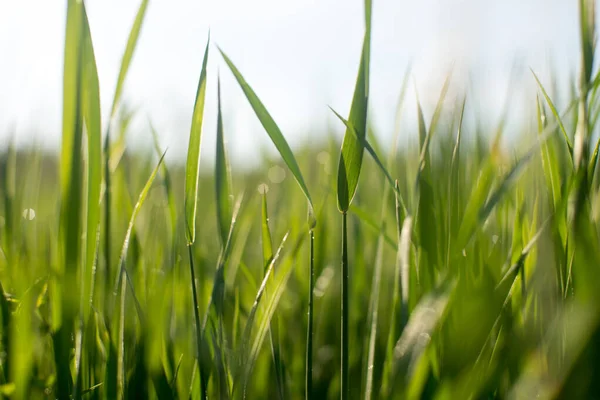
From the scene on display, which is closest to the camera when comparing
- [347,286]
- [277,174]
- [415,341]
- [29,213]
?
[415,341]

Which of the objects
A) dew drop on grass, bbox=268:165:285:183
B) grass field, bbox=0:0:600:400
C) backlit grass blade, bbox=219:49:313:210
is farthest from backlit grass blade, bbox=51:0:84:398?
dew drop on grass, bbox=268:165:285:183

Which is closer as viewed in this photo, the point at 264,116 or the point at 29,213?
the point at 264,116

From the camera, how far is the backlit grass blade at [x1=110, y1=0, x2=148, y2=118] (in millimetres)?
445

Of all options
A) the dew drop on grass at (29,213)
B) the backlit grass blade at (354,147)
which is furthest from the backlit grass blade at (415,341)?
the dew drop on grass at (29,213)

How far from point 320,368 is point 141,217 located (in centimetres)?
51

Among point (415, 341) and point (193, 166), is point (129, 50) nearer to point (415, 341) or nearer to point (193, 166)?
point (193, 166)

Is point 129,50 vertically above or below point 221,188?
above

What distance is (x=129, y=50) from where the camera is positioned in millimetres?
455

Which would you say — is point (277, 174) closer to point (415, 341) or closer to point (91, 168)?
point (91, 168)

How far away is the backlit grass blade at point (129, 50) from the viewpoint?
0.44m

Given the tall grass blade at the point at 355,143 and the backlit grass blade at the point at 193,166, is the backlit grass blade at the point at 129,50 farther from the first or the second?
the tall grass blade at the point at 355,143

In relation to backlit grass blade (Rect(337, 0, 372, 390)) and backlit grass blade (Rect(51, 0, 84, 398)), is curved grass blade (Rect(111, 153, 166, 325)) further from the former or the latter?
backlit grass blade (Rect(337, 0, 372, 390))

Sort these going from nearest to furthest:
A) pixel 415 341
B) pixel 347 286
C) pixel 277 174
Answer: pixel 415 341
pixel 347 286
pixel 277 174

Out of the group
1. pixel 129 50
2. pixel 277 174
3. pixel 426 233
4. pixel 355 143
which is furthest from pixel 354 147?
pixel 277 174
